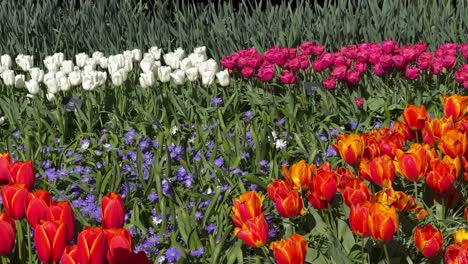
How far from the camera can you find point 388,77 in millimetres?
4367

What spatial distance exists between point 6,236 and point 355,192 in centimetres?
84

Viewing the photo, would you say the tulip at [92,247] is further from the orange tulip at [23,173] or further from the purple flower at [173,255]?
Answer: the purple flower at [173,255]

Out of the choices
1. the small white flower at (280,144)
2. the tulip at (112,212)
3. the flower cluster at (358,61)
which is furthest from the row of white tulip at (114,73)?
the tulip at (112,212)

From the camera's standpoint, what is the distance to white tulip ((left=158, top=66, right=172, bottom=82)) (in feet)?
13.8

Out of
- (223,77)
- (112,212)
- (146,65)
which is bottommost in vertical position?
(223,77)

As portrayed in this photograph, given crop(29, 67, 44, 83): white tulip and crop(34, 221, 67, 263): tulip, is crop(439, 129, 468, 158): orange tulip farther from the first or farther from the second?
crop(29, 67, 44, 83): white tulip

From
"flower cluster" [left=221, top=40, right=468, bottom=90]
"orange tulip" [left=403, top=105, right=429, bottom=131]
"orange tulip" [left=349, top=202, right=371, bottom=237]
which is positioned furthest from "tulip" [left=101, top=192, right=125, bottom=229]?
"flower cluster" [left=221, top=40, right=468, bottom=90]

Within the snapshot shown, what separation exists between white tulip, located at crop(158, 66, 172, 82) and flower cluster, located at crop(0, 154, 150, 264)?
85.5 inches

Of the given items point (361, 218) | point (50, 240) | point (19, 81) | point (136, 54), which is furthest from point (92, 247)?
point (136, 54)

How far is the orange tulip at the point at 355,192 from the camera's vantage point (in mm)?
1986

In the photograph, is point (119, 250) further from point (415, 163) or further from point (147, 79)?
point (147, 79)

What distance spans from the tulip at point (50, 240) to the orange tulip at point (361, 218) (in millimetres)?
676

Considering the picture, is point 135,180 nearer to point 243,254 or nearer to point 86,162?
point 86,162

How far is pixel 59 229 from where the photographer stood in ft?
5.31
